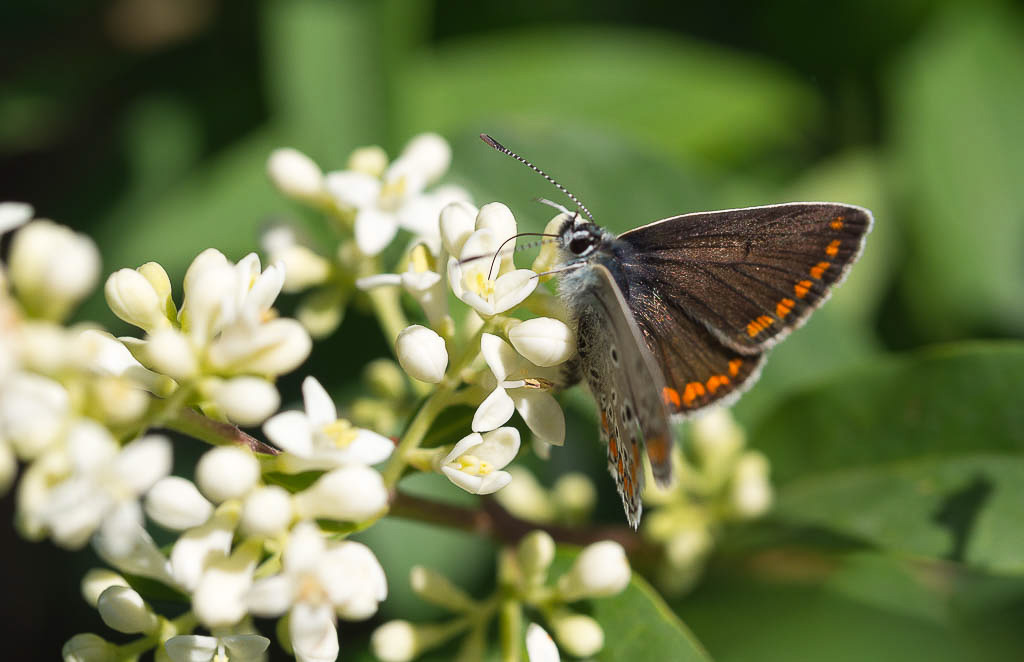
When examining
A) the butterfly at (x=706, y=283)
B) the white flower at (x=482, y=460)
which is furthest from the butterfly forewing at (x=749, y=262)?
the white flower at (x=482, y=460)

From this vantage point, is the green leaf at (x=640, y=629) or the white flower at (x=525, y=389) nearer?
the white flower at (x=525, y=389)

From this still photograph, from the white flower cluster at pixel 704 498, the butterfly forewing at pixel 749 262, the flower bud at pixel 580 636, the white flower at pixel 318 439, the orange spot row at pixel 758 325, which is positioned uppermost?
the butterfly forewing at pixel 749 262

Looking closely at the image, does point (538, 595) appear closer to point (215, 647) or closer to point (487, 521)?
point (487, 521)

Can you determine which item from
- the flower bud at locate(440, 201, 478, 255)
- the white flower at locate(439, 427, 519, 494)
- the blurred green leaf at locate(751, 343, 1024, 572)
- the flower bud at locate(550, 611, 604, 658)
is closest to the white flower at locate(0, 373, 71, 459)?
the white flower at locate(439, 427, 519, 494)

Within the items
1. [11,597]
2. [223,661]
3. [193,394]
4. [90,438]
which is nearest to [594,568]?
[223,661]

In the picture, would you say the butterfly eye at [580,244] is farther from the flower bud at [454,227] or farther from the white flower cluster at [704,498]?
the white flower cluster at [704,498]

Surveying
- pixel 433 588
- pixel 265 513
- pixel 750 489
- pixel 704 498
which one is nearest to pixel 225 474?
pixel 265 513

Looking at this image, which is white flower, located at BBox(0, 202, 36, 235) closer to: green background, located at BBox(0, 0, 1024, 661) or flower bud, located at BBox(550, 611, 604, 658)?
green background, located at BBox(0, 0, 1024, 661)
